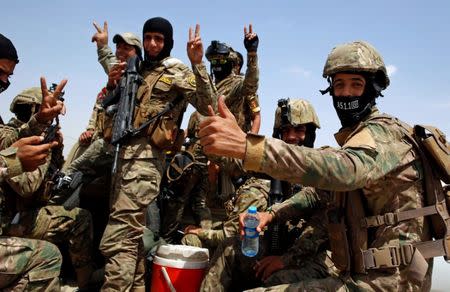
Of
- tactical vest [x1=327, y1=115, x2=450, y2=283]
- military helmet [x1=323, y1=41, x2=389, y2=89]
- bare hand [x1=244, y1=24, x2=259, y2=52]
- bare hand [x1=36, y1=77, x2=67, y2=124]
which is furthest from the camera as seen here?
bare hand [x1=244, y1=24, x2=259, y2=52]

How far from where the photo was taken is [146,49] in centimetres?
444

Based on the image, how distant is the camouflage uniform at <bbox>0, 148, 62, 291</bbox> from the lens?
311cm

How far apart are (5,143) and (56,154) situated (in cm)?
55

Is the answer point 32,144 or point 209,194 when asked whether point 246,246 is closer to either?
point 32,144

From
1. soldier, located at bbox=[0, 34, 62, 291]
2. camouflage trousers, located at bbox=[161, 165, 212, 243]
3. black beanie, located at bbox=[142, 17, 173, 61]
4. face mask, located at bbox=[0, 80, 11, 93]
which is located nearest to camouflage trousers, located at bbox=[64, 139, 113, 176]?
camouflage trousers, located at bbox=[161, 165, 212, 243]

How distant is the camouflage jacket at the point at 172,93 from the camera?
13.3 ft

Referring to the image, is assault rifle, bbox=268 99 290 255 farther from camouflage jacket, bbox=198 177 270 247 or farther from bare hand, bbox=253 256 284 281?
bare hand, bbox=253 256 284 281

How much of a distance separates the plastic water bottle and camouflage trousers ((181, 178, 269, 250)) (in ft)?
1.88

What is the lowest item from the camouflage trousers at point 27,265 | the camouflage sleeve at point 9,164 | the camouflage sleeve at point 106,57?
the camouflage trousers at point 27,265

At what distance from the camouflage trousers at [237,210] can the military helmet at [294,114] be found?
85cm

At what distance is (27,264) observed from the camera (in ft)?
10.5

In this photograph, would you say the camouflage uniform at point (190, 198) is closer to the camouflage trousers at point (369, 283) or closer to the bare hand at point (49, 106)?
the bare hand at point (49, 106)

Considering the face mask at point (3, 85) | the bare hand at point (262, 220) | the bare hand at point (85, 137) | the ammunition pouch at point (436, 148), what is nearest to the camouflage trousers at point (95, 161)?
the bare hand at point (85, 137)

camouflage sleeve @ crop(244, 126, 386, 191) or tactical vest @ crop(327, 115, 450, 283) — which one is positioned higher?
camouflage sleeve @ crop(244, 126, 386, 191)
